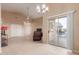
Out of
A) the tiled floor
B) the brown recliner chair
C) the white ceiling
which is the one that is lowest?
the tiled floor

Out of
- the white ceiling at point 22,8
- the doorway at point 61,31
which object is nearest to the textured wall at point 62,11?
the doorway at point 61,31

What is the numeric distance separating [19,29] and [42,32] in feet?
1.54

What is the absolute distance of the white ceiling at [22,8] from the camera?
2.22 m

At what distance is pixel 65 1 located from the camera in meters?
2.22

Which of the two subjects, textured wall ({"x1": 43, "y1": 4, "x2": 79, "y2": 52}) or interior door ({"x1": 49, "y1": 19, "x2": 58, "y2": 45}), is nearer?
textured wall ({"x1": 43, "y1": 4, "x2": 79, "y2": 52})

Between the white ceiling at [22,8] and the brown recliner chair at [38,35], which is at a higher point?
the white ceiling at [22,8]

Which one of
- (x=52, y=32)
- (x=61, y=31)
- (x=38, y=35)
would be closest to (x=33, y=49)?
(x=38, y=35)

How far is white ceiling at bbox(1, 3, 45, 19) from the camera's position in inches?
87.6

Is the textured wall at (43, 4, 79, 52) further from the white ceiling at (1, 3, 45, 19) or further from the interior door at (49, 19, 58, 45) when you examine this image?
the white ceiling at (1, 3, 45, 19)

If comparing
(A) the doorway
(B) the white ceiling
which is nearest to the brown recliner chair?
(A) the doorway

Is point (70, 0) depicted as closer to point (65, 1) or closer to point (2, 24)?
point (65, 1)

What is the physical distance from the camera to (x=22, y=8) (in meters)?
2.25

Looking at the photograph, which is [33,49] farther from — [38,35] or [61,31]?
[61,31]

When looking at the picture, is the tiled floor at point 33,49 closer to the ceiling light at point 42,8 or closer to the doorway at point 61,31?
the doorway at point 61,31
